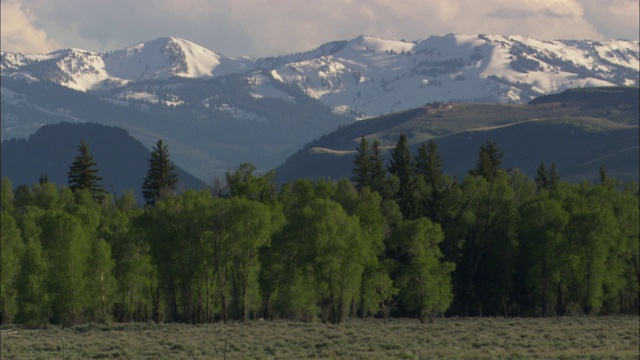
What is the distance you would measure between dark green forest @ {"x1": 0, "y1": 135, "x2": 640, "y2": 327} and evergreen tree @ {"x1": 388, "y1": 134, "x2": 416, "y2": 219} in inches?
14.1

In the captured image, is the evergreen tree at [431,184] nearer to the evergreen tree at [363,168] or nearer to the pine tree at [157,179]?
the evergreen tree at [363,168]

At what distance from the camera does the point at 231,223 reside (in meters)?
109

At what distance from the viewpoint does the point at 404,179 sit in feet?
477

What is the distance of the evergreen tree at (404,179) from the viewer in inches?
5482

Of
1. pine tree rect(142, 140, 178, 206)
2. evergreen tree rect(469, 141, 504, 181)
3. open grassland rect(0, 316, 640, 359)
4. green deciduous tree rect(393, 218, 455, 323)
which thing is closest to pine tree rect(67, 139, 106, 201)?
pine tree rect(142, 140, 178, 206)

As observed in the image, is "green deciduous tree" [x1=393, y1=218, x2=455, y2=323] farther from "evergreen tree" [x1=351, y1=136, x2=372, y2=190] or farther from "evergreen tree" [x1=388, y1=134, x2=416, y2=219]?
"evergreen tree" [x1=351, y1=136, x2=372, y2=190]

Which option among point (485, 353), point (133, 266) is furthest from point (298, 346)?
point (133, 266)

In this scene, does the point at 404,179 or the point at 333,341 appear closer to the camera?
the point at 333,341

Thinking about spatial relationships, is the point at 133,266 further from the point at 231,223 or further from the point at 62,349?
the point at 62,349

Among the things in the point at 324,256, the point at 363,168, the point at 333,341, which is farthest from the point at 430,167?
the point at 333,341

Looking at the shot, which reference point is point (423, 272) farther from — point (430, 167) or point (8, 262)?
point (430, 167)

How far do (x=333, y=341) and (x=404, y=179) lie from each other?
217 ft

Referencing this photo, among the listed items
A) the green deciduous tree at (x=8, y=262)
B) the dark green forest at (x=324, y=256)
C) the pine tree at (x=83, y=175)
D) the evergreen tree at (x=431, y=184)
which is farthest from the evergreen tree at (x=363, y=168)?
the green deciduous tree at (x=8, y=262)

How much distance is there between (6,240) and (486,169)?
224 feet
